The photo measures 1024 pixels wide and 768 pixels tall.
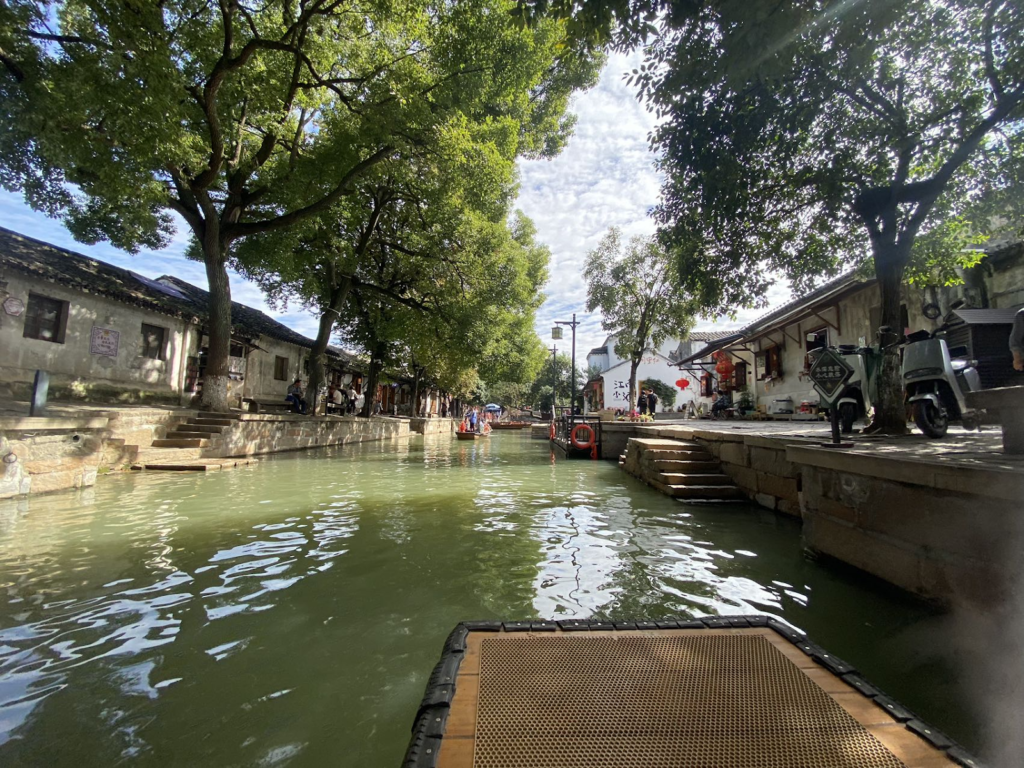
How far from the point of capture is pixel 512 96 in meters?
13.0

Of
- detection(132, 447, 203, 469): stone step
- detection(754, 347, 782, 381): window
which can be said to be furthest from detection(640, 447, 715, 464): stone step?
detection(754, 347, 782, 381): window

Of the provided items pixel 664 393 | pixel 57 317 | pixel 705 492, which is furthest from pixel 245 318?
pixel 664 393

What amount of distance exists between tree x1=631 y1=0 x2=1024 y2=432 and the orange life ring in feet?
26.3

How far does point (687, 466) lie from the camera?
8328mm

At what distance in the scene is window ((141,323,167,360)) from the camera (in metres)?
15.1

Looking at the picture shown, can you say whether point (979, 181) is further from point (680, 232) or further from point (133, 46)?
point (133, 46)

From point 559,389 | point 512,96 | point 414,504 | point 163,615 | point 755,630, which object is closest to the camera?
point 755,630

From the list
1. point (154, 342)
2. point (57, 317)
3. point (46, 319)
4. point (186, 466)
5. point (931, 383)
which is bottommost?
point (186, 466)

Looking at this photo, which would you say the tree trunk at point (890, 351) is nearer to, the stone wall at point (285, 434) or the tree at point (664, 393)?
the stone wall at point (285, 434)

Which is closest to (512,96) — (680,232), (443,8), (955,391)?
(443,8)

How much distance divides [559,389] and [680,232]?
5790 cm

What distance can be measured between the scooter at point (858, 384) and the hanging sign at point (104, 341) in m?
17.6

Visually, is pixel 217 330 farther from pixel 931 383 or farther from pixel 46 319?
pixel 931 383

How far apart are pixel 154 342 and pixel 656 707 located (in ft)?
61.1
